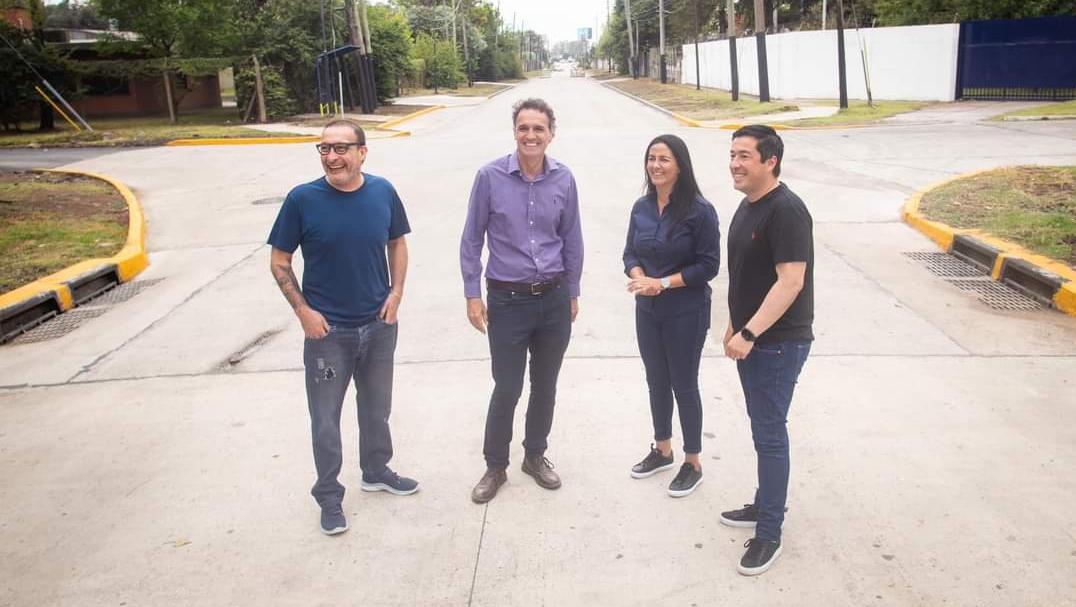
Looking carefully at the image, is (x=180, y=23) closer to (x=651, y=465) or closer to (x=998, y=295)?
(x=998, y=295)

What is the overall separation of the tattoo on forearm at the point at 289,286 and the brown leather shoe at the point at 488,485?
1219mm

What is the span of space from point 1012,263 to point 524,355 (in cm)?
537

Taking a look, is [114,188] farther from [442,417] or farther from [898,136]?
[898,136]

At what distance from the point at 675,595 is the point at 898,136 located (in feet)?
54.3

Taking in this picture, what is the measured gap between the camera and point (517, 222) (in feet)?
12.4

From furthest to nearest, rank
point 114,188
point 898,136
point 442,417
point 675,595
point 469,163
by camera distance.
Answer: point 898,136, point 469,163, point 114,188, point 442,417, point 675,595

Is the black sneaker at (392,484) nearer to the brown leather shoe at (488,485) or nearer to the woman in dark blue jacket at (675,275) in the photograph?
the brown leather shoe at (488,485)

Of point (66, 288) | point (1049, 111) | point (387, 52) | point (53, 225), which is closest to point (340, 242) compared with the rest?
point (66, 288)

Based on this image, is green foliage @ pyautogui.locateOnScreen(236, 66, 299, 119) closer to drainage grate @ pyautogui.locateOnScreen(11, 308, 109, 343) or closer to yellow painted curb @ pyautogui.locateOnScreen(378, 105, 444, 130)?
yellow painted curb @ pyautogui.locateOnScreen(378, 105, 444, 130)

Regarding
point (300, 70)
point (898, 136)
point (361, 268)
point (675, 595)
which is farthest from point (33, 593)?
point (300, 70)

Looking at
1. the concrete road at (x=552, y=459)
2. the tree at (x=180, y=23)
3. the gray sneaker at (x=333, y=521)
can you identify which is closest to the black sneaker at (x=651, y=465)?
the concrete road at (x=552, y=459)

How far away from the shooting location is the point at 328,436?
3.74m

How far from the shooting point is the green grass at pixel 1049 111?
19.9 meters

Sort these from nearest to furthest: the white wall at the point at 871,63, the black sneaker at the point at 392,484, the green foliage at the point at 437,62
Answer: the black sneaker at the point at 392,484, the white wall at the point at 871,63, the green foliage at the point at 437,62
